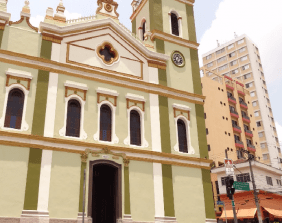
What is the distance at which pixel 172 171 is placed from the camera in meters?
20.8

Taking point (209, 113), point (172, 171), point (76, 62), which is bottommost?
point (172, 171)

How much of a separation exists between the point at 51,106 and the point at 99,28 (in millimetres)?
6820

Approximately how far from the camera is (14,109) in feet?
58.3

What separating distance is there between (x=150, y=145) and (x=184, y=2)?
45.1 ft

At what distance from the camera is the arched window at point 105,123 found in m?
19.6

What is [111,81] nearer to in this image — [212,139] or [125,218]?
[125,218]

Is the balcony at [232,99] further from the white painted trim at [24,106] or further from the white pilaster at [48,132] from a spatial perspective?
the white painted trim at [24,106]

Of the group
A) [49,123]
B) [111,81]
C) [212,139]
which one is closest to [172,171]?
[111,81]

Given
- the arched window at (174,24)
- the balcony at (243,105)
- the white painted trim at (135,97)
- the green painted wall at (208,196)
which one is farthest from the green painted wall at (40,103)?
the balcony at (243,105)

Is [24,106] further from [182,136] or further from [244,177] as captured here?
[244,177]

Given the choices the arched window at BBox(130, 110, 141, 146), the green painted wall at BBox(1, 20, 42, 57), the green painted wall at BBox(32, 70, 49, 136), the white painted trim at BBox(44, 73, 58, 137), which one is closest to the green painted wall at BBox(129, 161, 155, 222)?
the arched window at BBox(130, 110, 141, 146)

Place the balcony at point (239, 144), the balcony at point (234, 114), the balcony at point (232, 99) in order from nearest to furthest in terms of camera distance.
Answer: the balcony at point (239, 144), the balcony at point (234, 114), the balcony at point (232, 99)

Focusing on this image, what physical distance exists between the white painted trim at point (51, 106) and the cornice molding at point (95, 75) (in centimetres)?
64

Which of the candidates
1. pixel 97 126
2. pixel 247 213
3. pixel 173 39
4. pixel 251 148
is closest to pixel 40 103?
pixel 97 126
